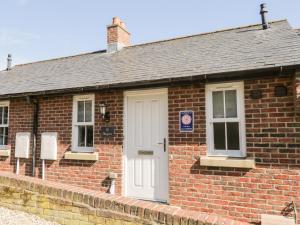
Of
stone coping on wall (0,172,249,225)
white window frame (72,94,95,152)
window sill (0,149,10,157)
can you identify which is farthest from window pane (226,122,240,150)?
window sill (0,149,10,157)

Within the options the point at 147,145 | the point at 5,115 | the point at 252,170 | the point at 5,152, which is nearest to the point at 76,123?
the point at 147,145

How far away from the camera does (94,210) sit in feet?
13.0

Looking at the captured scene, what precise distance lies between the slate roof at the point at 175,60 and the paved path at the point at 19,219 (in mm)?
3592

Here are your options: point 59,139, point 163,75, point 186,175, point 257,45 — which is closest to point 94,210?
point 186,175

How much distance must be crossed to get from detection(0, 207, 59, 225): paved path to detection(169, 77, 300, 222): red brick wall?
2981mm

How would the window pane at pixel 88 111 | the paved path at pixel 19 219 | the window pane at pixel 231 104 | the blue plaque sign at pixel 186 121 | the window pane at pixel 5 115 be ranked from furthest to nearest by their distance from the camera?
the window pane at pixel 5 115
the window pane at pixel 88 111
the blue plaque sign at pixel 186 121
the window pane at pixel 231 104
the paved path at pixel 19 219

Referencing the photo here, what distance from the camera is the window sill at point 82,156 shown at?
7.12 meters

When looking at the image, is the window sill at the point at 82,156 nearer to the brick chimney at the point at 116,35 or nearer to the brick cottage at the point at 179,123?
the brick cottage at the point at 179,123

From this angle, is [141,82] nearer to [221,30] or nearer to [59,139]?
[59,139]

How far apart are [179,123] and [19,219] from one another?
376 cm

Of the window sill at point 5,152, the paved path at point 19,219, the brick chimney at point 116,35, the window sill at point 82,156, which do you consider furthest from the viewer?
the brick chimney at point 116,35

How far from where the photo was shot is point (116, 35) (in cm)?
995

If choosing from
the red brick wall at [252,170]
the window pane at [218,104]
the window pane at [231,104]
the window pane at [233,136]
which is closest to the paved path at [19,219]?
the red brick wall at [252,170]

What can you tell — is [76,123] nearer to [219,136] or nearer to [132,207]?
[219,136]
